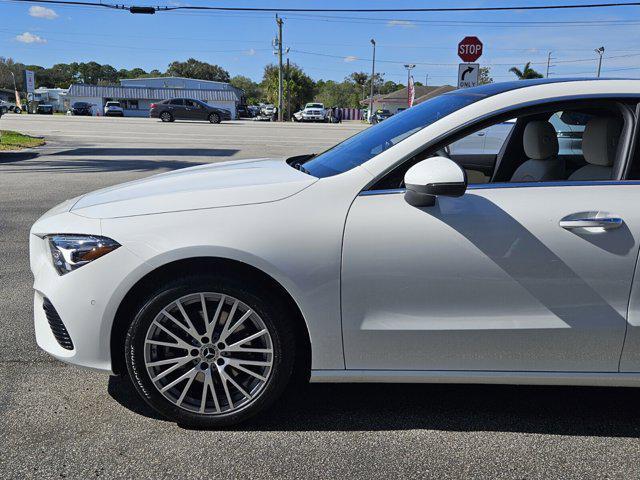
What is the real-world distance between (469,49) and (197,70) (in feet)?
435

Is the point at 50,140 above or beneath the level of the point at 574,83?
beneath

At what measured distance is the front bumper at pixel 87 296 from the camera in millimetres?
2650

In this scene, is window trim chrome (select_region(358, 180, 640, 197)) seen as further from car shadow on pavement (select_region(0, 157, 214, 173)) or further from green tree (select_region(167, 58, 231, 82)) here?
green tree (select_region(167, 58, 231, 82))

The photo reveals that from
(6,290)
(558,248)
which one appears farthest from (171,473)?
(6,290)

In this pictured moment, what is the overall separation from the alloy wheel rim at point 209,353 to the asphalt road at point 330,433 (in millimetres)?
200

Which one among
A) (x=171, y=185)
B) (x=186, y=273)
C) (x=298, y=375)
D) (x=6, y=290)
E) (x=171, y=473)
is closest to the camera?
(x=171, y=473)

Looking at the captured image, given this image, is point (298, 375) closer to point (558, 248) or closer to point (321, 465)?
point (321, 465)

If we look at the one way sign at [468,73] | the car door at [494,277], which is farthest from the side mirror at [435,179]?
the one way sign at [468,73]

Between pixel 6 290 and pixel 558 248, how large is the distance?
14.2ft

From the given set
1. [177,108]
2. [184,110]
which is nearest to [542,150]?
[184,110]

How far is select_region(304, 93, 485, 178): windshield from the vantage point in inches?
117

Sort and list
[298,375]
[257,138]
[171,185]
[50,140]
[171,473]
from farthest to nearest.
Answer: [257,138], [50,140], [171,185], [298,375], [171,473]

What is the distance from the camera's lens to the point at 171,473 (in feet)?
8.30

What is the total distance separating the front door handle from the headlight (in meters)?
2.05
